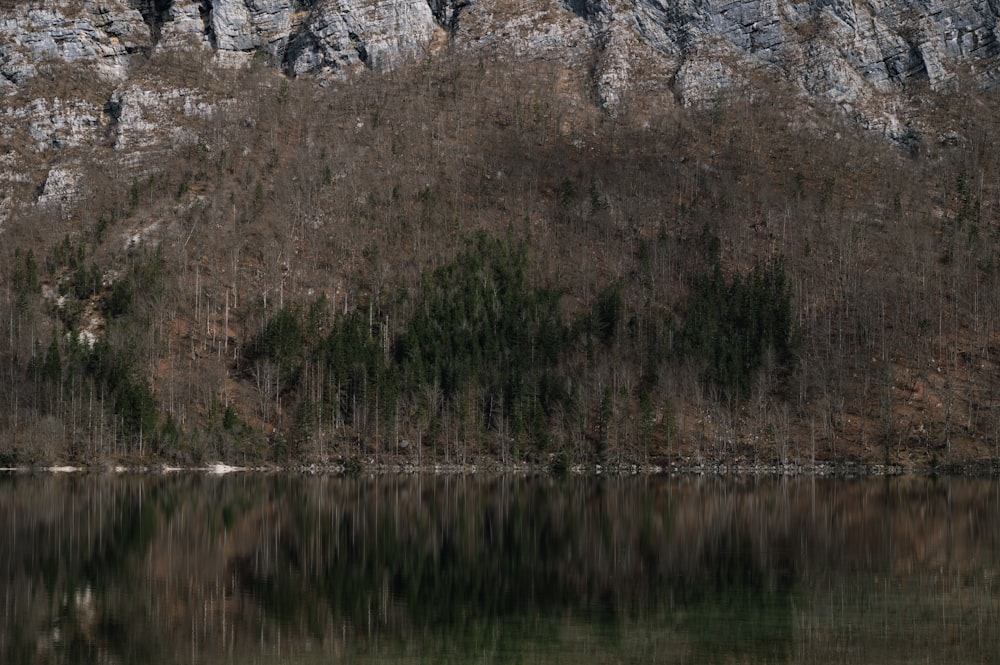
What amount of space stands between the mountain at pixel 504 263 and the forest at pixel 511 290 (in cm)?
46

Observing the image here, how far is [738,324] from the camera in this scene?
130000mm

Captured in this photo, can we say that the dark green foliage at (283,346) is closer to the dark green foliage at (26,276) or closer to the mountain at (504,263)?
the mountain at (504,263)

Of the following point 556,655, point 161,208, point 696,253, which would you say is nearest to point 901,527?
point 556,655

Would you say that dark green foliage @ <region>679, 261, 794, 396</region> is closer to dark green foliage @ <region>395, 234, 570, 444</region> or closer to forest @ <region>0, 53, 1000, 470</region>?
forest @ <region>0, 53, 1000, 470</region>

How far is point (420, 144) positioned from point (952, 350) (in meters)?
87.4

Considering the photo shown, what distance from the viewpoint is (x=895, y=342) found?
12475 cm

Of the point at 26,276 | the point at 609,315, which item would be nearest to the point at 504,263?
the point at 609,315

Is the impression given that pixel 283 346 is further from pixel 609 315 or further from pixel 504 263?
pixel 609 315

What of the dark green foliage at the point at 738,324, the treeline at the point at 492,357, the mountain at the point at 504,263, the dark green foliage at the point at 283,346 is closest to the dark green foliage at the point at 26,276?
the mountain at the point at 504,263

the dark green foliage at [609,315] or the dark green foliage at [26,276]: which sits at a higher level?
the dark green foliage at [26,276]

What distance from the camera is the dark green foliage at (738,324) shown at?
12012 cm

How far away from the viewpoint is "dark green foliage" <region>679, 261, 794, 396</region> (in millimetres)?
120125

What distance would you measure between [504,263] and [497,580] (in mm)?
101567

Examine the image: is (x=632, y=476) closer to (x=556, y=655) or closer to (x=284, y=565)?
(x=284, y=565)
